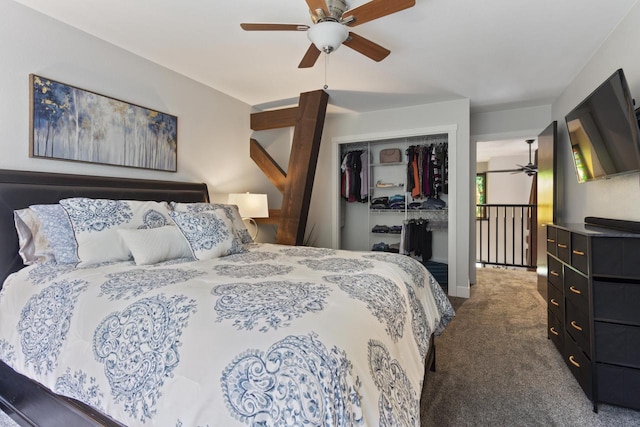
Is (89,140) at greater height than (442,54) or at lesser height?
lesser

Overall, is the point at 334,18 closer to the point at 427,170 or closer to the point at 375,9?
the point at 375,9

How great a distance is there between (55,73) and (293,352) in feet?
8.59

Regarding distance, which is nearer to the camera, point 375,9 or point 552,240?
point 375,9

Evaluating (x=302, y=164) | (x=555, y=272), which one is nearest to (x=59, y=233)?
(x=302, y=164)

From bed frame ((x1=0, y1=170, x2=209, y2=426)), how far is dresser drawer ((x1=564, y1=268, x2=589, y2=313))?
2354mm

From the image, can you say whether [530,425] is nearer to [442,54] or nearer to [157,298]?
[157,298]

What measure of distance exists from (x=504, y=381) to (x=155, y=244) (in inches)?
91.5

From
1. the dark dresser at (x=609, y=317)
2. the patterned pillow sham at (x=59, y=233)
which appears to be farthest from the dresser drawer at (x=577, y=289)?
the patterned pillow sham at (x=59, y=233)

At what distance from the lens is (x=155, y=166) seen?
9.23ft

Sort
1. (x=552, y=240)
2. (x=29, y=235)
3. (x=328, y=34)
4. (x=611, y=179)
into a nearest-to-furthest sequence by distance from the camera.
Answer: (x=328, y=34)
(x=29, y=235)
(x=611, y=179)
(x=552, y=240)

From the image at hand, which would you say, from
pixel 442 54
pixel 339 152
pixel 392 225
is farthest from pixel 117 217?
pixel 392 225

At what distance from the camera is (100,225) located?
1.86 meters

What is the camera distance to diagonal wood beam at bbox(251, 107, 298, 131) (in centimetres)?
376

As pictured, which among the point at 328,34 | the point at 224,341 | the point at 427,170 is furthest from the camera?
the point at 427,170
